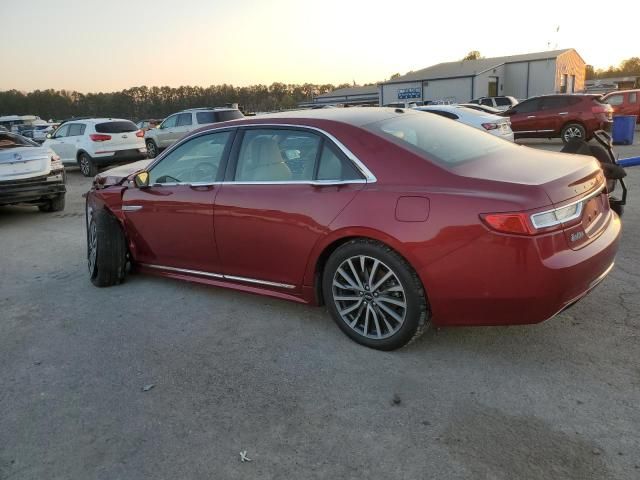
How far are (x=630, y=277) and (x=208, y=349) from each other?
3.67 m

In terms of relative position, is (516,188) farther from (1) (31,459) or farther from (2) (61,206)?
(2) (61,206)

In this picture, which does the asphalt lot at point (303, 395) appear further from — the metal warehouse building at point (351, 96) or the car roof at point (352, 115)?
the metal warehouse building at point (351, 96)

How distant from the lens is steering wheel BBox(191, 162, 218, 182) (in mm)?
4365

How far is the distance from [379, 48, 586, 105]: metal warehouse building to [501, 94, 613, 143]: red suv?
87.1ft

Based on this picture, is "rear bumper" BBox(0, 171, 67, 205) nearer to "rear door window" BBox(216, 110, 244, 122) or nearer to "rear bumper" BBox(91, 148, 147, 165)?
"rear bumper" BBox(91, 148, 147, 165)

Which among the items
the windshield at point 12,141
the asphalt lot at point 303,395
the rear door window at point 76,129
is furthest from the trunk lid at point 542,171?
the rear door window at point 76,129

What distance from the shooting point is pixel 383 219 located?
328 cm

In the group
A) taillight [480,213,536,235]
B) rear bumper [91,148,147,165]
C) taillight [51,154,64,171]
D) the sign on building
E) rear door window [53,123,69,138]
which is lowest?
rear bumper [91,148,147,165]

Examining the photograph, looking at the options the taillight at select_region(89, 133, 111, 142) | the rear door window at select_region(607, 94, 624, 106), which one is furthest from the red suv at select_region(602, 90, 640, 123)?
the taillight at select_region(89, 133, 111, 142)

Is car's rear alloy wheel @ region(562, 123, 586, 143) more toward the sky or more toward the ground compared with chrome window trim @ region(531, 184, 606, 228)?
more toward the ground

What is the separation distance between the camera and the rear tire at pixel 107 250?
5.05 meters

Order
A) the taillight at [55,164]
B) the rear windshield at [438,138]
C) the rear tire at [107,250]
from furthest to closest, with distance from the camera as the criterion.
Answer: the taillight at [55,164] < the rear tire at [107,250] < the rear windshield at [438,138]

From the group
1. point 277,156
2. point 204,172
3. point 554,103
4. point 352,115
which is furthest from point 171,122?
point 352,115

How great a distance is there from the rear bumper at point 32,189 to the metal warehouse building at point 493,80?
3762 cm
